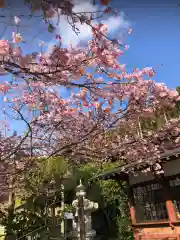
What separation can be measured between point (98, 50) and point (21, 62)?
0.83m

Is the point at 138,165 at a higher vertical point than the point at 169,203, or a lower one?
higher

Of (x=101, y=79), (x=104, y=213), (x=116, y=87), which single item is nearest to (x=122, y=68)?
(x=116, y=87)

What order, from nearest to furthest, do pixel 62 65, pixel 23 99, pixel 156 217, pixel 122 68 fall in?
pixel 62 65 → pixel 122 68 → pixel 23 99 → pixel 156 217

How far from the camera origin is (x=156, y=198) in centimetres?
895

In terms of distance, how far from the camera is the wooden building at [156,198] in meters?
8.05

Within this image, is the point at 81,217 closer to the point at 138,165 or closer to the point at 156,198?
the point at 138,165

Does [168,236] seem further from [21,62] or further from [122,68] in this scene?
[21,62]

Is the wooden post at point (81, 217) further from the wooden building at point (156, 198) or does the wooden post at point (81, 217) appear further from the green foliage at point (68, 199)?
the wooden building at point (156, 198)

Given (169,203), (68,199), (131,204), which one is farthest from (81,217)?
(68,199)

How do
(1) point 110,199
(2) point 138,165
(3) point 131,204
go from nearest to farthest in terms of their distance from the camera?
(2) point 138,165, (3) point 131,204, (1) point 110,199

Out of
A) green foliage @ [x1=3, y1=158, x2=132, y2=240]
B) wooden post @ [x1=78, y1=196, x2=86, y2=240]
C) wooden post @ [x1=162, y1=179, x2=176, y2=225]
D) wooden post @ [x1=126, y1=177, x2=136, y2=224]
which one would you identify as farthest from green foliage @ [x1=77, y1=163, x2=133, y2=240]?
wooden post @ [x1=78, y1=196, x2=86, y2=240]

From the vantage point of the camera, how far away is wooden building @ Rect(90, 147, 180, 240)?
8.05 meters

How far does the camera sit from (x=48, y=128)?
175 inches

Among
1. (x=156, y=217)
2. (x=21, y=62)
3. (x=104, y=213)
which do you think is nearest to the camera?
(x=21, y=62)
